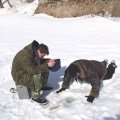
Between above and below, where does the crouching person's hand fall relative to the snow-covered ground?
above

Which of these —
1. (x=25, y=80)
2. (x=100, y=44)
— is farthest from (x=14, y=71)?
(x=100, y=44)

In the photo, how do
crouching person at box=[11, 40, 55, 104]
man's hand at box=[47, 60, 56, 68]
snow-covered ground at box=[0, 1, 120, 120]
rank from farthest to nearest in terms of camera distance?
man's hand at box=[47, 60, 56, 68]
crouching person at box=[11, 40, 55, 104]
snow-covered ground at box=[0, 1, 120, 120]

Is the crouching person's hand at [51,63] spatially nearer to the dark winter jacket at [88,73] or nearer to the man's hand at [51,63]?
the man's hand at [51,63]

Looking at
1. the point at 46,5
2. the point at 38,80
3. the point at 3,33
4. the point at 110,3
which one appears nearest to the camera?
the point at 38,80

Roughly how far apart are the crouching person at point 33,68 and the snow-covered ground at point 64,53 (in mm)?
286

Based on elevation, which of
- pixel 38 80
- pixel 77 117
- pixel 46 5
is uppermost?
pixel 46 5

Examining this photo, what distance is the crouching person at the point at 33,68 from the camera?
601 centimetres

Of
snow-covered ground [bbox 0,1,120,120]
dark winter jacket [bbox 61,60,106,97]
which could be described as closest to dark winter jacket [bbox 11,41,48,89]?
snow-covered ground [bbox 0,1,120,120]

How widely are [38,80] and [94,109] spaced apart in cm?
103

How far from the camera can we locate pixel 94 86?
20.3 ft

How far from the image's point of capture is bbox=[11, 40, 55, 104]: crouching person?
19.7 ft

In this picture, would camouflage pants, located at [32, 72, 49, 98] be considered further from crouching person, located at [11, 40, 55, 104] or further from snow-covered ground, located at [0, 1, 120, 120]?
snow-covered ground, located at [0, 1, 120, 120]

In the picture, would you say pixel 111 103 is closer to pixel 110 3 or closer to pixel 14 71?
pixel 14 71

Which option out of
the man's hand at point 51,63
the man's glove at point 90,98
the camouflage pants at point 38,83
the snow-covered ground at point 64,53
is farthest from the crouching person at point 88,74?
the camouflage pants at point 38,83
